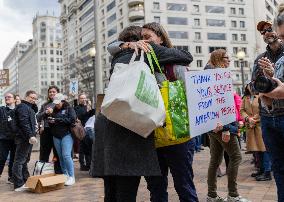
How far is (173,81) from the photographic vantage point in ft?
11.3

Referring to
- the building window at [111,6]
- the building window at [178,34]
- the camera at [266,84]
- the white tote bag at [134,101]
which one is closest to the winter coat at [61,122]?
the white tote bag at [134,101]

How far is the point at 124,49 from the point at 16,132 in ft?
17.5

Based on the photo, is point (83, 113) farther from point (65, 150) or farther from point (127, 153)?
point (127, 153)

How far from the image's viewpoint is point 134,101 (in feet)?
9.44

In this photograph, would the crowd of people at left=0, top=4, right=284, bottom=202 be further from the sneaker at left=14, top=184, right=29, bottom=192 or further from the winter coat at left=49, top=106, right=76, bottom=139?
the sneaker at left=14, top=184, right=29, bottom=192

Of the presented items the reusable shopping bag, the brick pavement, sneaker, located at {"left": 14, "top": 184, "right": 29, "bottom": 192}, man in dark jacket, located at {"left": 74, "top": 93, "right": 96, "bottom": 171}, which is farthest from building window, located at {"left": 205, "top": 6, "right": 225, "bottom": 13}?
the reusable shopping bag

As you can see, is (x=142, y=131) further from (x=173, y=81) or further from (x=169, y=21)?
(x=169, y=21)

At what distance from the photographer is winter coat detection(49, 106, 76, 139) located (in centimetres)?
817

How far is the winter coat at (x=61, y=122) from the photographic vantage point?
8172 mm

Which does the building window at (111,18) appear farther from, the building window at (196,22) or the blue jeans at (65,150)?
the blue jeans at (65,150)

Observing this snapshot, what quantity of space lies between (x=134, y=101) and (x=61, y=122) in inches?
216

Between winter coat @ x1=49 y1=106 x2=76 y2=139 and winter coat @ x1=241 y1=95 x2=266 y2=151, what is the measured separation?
10.4 feet

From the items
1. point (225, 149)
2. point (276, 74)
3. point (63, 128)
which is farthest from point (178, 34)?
point (276, 74)

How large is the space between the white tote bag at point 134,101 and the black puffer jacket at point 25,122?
5.29 meters
